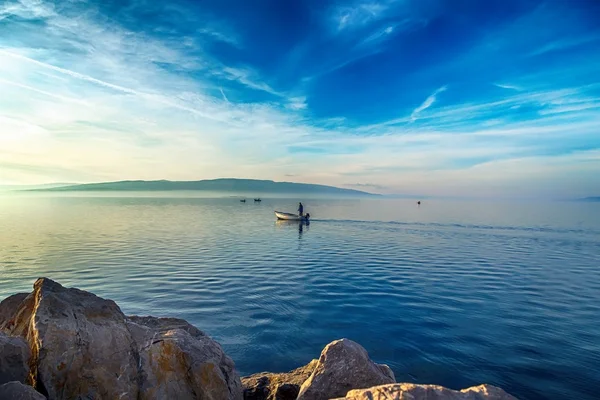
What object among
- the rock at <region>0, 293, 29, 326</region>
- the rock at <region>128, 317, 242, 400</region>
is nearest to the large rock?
the rock at <region>128, 317, 242, 400</region>

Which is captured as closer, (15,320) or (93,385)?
(93,385)

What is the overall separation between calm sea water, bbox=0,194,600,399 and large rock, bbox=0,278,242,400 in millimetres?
5123

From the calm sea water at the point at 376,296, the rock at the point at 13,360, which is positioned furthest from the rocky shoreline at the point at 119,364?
the calm sea water at the point at 376,296

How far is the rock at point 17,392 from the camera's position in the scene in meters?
5.42

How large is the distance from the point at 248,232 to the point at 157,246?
16.8 metres

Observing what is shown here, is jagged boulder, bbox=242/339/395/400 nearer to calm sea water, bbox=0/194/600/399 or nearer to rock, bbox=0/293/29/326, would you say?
calm sea water, bbox=0/194/600/399

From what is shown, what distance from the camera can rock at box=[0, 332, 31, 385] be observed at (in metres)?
6.29

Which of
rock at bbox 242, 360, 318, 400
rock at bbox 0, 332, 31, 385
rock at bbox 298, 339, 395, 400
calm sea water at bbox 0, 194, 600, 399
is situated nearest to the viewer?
rock at bbox 0, 332, 31, 385

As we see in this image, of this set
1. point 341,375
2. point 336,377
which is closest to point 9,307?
point 336,377

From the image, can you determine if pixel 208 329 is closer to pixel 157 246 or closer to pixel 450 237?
pixel 157 246

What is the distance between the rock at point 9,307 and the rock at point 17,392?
382 centimetres

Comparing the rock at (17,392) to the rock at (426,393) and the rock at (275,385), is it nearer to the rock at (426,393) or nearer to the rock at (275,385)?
the rock at (426,393)

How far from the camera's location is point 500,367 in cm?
1266

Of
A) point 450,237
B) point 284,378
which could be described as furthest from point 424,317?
point 450,237
